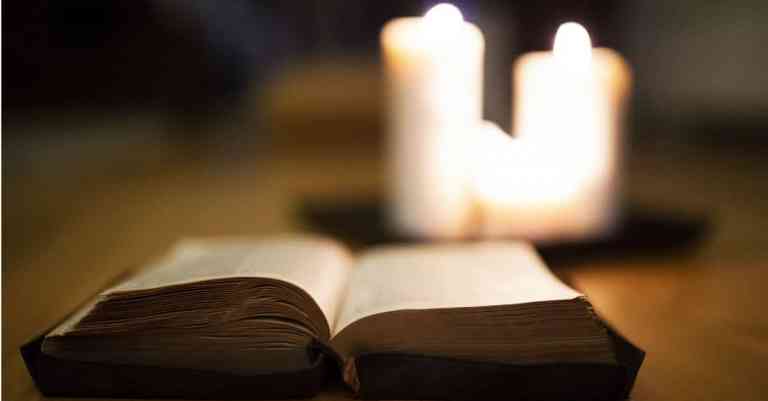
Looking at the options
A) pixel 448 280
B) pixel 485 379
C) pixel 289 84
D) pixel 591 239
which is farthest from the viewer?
pixel 289 84

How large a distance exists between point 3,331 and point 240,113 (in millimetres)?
622

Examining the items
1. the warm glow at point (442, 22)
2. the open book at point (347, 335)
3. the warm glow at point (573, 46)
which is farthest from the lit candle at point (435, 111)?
the open book at point (347, 335)

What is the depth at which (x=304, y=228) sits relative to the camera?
50.4 inches

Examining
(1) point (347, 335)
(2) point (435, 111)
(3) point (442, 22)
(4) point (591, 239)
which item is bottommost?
(4) point (591, 239)

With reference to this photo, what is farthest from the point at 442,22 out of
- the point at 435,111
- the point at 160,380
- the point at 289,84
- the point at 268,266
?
the point at 160,380

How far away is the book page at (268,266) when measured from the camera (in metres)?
0.69

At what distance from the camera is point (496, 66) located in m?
1.22

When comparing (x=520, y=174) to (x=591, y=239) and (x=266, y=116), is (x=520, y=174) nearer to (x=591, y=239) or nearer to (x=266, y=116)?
(x=591, y=239)

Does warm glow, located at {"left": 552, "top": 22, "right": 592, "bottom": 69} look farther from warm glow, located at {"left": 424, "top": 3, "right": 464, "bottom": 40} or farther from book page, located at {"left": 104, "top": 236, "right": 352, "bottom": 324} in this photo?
book page, located at {"left": 104, "top": 236, "right": 352, "bottom": 324}

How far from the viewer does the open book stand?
617 millimetres

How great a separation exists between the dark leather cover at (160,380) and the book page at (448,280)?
0.20 ft

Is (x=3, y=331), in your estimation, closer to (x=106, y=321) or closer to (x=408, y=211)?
(x=106, y=321)

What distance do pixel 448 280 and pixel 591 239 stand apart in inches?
20.7

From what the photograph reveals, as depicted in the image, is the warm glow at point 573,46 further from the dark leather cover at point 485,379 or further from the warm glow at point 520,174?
the dark leather cover at point 485,379
